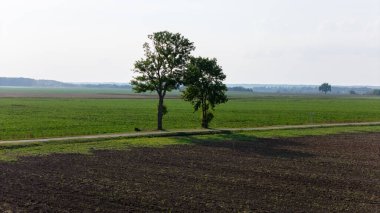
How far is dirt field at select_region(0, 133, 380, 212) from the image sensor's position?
65.7ft

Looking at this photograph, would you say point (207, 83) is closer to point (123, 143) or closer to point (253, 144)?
point (253, 144)

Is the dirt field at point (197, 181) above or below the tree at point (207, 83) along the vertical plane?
below

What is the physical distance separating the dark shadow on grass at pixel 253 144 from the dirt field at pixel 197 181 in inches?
8.3

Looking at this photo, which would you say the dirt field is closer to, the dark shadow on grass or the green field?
the dark shadow on grass

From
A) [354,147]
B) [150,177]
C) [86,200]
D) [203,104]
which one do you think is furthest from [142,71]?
[86,200]

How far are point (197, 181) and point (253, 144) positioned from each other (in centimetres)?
1625

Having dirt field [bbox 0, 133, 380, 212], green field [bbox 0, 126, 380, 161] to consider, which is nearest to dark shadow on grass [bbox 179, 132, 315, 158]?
green field [bbox 0, 126, 380, 161]

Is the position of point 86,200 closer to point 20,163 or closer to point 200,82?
point 20,163

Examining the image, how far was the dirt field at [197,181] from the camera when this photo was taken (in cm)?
2002

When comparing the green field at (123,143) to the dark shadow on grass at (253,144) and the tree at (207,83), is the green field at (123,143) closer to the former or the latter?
the dark shadow on grass at (253,144)

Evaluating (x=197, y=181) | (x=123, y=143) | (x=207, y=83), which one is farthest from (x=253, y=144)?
(x=197, y=181)

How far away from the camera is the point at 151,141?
41.3 meters

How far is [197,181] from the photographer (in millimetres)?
24734

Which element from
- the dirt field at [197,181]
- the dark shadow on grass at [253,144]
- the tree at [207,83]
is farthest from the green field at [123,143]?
the tree at [207,83]
